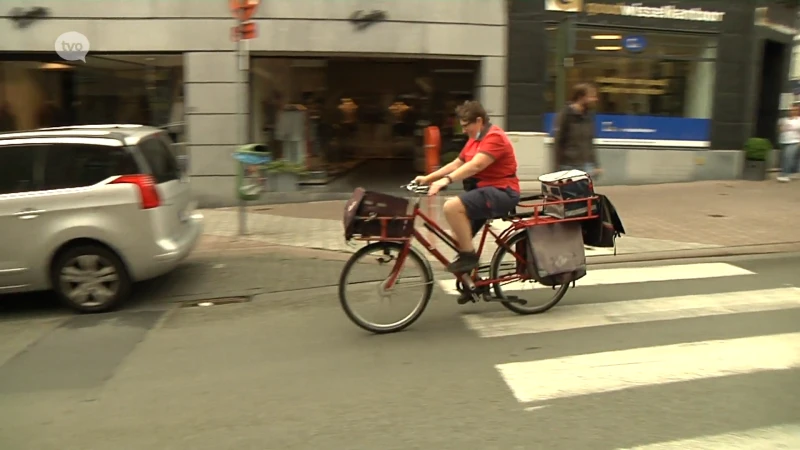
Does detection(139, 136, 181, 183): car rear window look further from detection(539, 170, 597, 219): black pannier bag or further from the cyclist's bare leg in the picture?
detection(539, 170, 597, 219): black pannier bag

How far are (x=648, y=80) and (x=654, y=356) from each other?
10630 mm

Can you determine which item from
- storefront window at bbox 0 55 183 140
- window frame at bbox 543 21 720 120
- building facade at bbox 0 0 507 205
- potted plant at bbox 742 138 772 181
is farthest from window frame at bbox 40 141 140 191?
potted plant at bbox 742 138 772 181

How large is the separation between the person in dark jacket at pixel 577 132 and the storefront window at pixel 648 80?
233 inches

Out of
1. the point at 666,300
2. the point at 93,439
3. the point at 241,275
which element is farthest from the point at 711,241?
the point at 93,439

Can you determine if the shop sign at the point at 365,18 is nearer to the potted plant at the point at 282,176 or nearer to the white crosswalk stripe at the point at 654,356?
the potted plant at the point at 282,176

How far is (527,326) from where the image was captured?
18.8 ft

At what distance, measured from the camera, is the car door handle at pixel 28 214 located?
643 cm

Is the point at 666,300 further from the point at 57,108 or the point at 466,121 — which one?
the point at 57,108

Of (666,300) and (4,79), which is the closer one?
(666,300)

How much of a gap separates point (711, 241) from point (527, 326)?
4.34m

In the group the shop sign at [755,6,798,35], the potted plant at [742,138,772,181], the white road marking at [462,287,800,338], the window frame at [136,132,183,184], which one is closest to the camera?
the white road marking at [462,287,800,338]

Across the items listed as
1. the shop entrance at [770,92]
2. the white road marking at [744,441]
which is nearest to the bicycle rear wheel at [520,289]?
the white road marking at [744,441]

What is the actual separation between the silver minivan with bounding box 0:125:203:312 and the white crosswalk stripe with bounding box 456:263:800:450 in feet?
9.77

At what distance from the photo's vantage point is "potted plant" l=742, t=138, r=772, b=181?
Answer: 1427 cm
